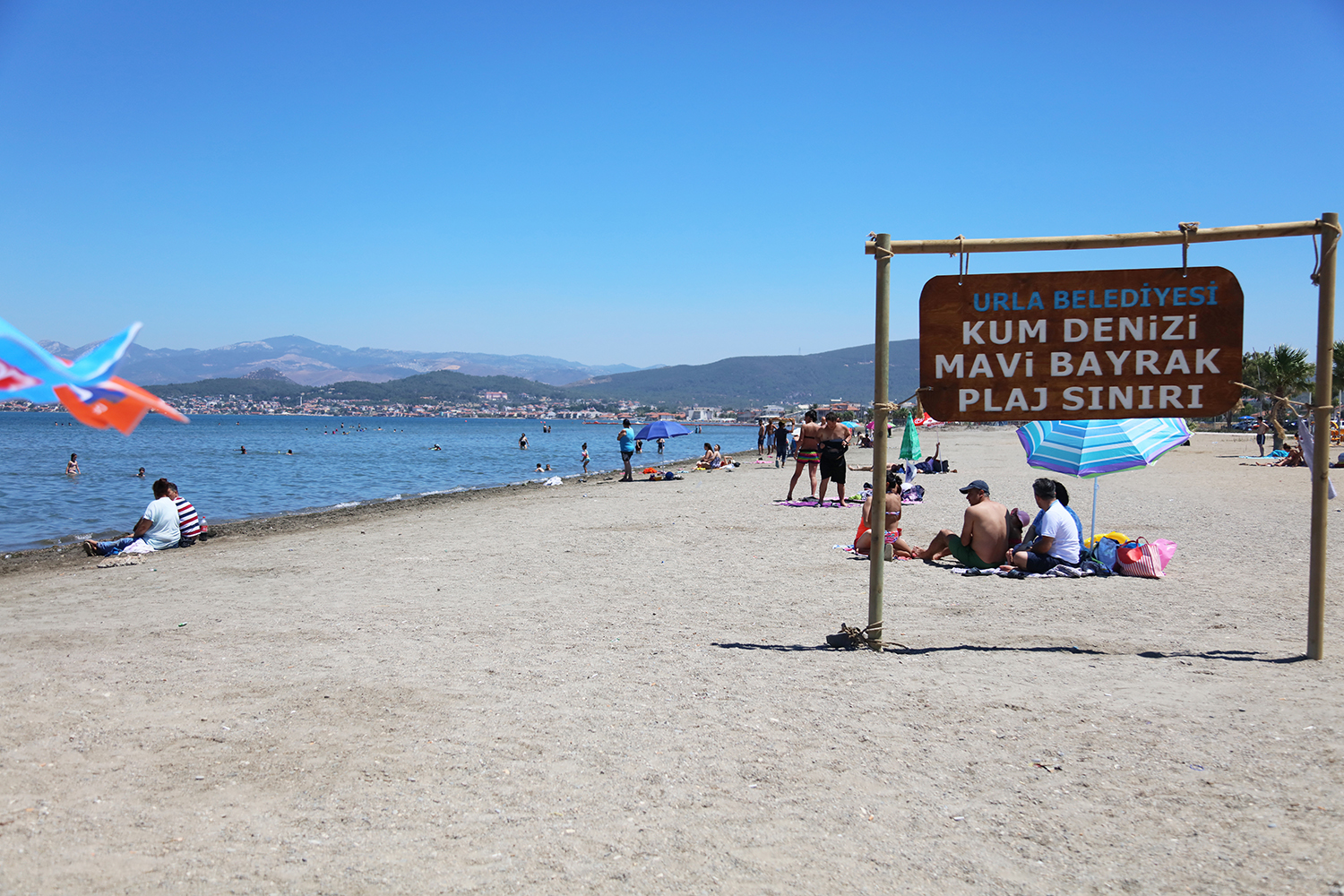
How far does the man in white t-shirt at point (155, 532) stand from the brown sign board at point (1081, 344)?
10.4 meters

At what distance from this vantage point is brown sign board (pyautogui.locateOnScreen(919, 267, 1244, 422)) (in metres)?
5.28

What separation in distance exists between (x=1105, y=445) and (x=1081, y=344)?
10.3 ft

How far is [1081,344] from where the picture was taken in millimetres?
5352

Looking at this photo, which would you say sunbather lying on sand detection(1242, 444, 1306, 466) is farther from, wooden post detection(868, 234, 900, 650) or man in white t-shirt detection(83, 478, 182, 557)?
man in white t-shirt detection(83, 478, 182, 557)

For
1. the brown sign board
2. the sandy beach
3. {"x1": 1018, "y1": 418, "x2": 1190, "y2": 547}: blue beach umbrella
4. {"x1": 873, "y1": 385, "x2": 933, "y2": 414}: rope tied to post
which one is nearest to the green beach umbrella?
{"x1": 1018, "y1": 418, "x2": 1190, "y2": 547}: blue beach umbrella

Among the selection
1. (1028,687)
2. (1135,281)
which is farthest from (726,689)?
(1135,281)

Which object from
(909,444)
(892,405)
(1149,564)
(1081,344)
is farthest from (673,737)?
(909,444)

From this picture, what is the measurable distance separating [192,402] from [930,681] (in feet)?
585

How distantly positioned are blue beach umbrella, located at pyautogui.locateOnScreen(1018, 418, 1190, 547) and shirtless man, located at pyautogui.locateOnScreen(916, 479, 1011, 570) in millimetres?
611

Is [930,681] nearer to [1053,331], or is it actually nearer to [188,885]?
[1053,331]

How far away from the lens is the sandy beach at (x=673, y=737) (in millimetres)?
2967

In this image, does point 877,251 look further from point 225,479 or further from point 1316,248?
point 225,479

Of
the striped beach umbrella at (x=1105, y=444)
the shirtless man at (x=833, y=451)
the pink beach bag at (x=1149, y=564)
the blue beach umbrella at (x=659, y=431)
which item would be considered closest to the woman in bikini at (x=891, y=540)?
the striped beach umbrella at (x=1105, y=444)

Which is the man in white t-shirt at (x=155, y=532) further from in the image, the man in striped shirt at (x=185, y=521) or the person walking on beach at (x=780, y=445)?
the person walking on beach at (x=780, y=445)
